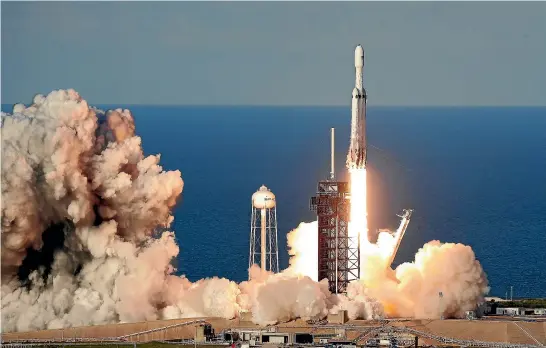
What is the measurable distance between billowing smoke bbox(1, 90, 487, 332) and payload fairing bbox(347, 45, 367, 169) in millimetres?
3953

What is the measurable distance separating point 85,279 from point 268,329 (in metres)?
10.7

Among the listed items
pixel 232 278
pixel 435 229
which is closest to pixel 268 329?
pixel 232 278

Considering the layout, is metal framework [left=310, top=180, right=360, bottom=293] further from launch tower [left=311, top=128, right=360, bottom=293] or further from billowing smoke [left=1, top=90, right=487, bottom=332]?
billowing smoke [left=1, top=90, right=487, bottom=332]

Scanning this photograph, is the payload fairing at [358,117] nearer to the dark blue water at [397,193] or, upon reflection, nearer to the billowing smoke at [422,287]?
the billowing smoke at [422,287]

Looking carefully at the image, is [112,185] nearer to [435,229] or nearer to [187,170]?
[435,229]

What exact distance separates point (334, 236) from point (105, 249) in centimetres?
1036

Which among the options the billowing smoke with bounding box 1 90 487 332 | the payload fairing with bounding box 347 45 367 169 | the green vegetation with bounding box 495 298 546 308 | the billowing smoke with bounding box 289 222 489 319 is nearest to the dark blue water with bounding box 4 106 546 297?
the green vegetation with bounding box 495 298 546 308

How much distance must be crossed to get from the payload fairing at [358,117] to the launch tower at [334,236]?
981mm

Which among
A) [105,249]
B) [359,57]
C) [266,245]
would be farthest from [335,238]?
[266,245]

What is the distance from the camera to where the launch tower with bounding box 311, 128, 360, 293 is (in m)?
65.1

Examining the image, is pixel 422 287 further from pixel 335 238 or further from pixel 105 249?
pixel 105 249

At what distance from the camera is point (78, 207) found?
221 feet

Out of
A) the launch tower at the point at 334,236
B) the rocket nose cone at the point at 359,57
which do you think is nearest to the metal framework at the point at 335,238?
the launch tower at the point at 334,236

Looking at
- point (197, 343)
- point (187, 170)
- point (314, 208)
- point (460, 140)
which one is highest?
point (460, 140)
